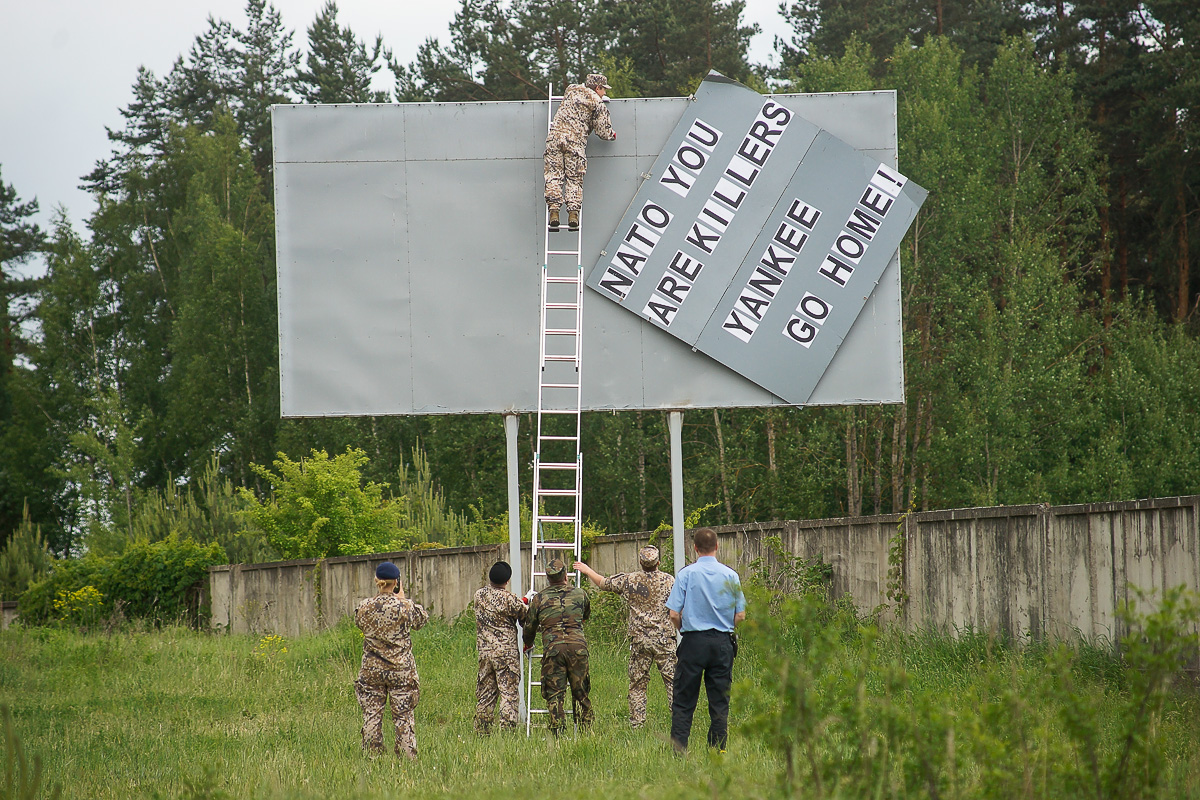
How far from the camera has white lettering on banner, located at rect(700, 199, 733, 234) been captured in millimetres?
12492

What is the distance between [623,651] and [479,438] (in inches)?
698

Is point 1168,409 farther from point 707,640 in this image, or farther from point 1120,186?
point 707,640

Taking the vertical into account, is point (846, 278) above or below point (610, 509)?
above

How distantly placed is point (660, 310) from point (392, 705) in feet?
16.9

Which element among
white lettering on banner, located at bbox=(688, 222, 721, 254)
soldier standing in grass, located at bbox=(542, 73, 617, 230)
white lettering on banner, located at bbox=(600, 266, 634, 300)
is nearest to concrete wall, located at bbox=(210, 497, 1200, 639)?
white lettering on banner, located at bbox=(688, 222, 721, 254)

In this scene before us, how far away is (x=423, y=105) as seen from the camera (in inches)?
489

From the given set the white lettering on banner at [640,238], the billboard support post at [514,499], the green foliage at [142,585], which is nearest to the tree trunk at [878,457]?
the green foliage at [142,585]

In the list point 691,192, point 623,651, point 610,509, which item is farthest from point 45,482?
point 691,192

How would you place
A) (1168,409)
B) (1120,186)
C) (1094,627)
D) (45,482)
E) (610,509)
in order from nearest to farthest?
(1094,627) < (1168,409) < (610,509) < (1120,186) < (45,482)

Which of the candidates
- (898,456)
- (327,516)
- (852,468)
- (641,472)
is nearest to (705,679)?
(327,516)

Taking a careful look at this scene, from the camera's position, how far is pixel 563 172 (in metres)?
12.0

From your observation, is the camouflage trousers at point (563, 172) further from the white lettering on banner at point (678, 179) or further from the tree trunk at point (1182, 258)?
the tree trunk at point (1182, 258)

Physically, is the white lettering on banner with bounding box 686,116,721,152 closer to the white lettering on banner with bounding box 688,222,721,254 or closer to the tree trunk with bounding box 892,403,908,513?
the white lettering on banner with bounding box 688,222,721,254

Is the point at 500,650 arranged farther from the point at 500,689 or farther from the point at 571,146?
the point at 571,146
